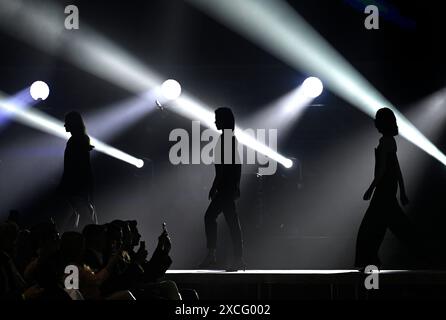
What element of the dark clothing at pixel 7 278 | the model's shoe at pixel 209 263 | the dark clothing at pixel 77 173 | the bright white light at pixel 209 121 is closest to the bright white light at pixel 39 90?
the bright white light at pixel 209 121

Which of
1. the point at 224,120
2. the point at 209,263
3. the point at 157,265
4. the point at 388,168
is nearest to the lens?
the point at 157,265

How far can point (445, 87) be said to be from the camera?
567 inches

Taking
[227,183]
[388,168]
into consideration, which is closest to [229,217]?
[227,183]

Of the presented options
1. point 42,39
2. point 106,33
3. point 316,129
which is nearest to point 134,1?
point 106,33

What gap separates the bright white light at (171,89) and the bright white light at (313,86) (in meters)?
1.95

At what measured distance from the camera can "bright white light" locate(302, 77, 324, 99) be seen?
1431 cm

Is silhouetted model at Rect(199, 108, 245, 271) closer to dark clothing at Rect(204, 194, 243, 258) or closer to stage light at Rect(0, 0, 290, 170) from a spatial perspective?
dark clothing at Rect(204, 194, 243, 258)

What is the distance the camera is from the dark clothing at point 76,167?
34.0 feet

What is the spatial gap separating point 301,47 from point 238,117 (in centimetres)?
147

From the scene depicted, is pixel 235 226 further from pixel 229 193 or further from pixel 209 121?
pixel 209 121

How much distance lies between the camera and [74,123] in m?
10.2

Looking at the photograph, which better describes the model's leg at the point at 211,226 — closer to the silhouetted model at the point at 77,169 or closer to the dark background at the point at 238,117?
the silhouetted model at the point at 77,169

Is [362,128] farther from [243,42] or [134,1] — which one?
[134,1]
